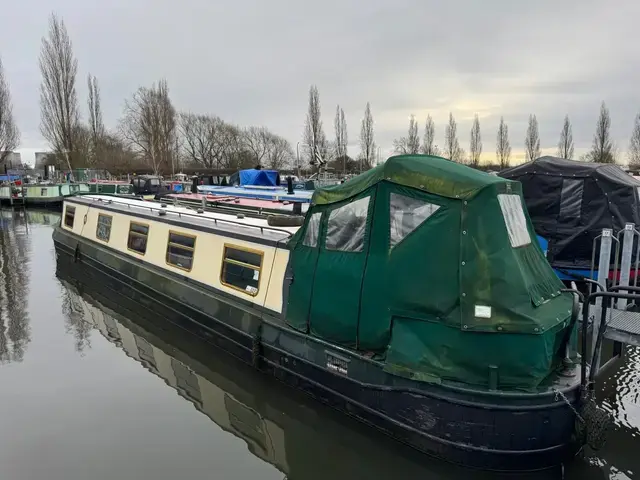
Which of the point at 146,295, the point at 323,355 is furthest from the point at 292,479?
the point at 146,295

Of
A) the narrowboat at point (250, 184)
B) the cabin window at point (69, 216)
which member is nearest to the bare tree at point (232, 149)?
the narrowboat at point (250, 184)

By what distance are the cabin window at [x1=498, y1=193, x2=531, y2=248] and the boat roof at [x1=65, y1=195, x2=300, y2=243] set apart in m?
2.75

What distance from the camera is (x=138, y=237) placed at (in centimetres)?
966

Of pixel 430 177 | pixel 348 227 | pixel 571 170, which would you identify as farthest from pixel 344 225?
pixel 571 170

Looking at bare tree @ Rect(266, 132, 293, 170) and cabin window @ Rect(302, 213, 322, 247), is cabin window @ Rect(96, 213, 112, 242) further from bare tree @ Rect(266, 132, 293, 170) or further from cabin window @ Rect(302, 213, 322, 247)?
bare tree @ Rect(266, 132, 293, 170)

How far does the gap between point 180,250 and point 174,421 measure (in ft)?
11.0

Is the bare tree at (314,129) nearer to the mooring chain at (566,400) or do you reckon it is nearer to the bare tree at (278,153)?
the bare tree at (278,153)

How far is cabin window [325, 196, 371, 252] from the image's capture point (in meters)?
4.78

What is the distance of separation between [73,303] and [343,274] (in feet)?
24.8

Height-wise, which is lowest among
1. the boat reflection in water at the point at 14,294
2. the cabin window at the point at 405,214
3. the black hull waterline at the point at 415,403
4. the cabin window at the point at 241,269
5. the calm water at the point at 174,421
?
the calm water at the point at 174,421

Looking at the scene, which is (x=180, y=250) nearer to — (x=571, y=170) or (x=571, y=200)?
(x=571, y=200)

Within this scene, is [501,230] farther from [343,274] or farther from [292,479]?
[292,479]

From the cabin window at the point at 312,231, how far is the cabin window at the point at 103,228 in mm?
7346

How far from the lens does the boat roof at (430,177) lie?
4.25m
